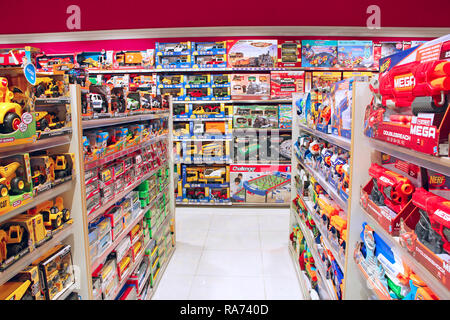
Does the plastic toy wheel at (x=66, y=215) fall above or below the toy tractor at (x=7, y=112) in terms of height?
below

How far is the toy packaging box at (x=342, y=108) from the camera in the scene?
186 cm

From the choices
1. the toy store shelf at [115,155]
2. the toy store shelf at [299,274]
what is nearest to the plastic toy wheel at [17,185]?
the toy store shelf at [115,155]

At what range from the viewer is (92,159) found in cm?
191

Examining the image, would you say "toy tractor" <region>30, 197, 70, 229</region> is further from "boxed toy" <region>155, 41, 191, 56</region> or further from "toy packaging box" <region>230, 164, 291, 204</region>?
"boxed toy" <region>155, 41, 191, 56</region>

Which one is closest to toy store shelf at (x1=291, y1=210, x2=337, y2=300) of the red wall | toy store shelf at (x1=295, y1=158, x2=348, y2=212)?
toy store shelf at (x1=295, y1=158, x2=348, y2=212)

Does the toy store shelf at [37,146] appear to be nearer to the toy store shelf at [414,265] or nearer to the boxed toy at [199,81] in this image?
the toy store shelf at [414,265]

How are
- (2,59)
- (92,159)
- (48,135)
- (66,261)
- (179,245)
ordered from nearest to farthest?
(2,59)
(48,135)
(66,261)
(92,159)
(179,245)

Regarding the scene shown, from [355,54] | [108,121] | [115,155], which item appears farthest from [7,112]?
[355,54]

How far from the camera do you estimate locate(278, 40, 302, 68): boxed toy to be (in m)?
5.52

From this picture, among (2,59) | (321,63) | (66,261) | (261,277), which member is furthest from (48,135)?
(321,63)

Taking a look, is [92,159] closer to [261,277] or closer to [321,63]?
[261,277]

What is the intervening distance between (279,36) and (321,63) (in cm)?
93

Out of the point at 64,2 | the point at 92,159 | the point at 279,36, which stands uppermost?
the point at 64,2

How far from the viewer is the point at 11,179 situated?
129cm
